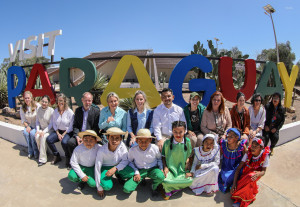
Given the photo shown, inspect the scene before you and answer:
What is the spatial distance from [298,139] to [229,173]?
3828 millimetres

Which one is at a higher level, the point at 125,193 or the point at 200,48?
the point at 200,48

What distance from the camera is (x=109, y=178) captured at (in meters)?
2.79

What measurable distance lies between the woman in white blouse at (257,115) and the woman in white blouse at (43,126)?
4.06m

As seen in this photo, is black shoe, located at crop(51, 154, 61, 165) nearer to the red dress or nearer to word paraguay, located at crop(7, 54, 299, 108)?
word paraguay, located at crop(7, 54, 299, 108)

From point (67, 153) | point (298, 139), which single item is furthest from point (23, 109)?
point (298, 139)

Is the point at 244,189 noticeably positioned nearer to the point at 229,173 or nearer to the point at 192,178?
the point at 229,173

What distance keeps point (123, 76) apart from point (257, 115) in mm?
3118

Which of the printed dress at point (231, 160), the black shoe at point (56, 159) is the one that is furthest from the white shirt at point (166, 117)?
the black shoe at point (56, 159)

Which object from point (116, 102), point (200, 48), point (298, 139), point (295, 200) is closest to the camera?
point (295, 200)

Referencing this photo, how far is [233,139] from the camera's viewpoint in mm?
2836

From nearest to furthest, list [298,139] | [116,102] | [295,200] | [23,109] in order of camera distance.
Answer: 1. [295,200]
2. [116,102]
3. [23,109]
4. [298,139]

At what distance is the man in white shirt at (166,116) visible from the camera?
331 cm

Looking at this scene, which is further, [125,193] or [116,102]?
[116,102]

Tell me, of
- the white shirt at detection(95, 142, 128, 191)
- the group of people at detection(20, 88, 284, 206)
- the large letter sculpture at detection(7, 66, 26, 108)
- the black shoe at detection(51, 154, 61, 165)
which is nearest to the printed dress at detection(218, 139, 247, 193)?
the group of people at detection(20, 88, 284, 206)
